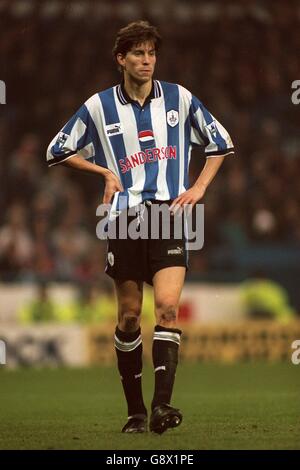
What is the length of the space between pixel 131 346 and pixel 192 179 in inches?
405

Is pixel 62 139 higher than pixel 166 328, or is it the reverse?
pixel 62 139

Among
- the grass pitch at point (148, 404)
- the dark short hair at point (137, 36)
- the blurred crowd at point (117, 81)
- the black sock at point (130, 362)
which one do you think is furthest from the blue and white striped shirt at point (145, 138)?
the blurred crowd at point (117, 81)

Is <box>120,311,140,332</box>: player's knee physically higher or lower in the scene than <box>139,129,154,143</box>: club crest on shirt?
lower

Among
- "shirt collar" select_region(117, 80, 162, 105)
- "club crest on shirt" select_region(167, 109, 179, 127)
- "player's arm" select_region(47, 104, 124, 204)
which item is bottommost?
"player's arm" select_region(47, 104, 124, 204)

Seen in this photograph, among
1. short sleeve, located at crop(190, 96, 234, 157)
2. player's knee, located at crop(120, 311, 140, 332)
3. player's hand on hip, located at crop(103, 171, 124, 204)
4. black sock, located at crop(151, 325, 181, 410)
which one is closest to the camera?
black sock, located at crop(151, 325, 181, 410)

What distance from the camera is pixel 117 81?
18.9 m

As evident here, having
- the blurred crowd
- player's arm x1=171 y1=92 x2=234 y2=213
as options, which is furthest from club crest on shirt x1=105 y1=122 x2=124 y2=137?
the blurred crowd

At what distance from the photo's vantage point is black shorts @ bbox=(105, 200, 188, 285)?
6.91 meters

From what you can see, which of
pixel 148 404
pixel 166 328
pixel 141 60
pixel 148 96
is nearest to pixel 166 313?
pixel 166 328

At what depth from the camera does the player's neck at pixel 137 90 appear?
7.08 metres

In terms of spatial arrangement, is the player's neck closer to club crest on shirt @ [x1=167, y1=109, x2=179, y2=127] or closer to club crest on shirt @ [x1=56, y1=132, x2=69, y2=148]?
club crest on shirt @ [x1=167, y1=109, x2=179, y2=127]

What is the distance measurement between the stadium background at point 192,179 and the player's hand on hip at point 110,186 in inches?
276

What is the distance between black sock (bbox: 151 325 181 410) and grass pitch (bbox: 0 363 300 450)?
285 mm

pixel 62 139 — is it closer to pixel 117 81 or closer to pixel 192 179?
pixel 192 179
